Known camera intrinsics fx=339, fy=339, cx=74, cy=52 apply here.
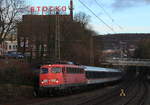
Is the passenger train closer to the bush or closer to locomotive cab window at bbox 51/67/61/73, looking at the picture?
→ locomotive cab window at bbox 51/67/61/73

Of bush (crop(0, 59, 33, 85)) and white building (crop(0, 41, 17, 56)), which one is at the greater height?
white building (crop(0, 41, 17, 56))

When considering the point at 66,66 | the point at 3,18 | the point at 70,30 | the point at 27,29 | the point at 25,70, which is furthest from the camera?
the point at 70,30

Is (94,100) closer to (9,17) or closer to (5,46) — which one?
(9,17)

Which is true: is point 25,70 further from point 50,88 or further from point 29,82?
point 50,88

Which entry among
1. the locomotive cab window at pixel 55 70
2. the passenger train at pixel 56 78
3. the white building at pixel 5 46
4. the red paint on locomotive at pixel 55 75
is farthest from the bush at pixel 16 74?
the white building at pixel 5 46

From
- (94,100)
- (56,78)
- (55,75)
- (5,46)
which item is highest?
(5,46)

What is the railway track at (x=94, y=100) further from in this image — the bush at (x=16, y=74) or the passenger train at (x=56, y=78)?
the bush at (x=16, y=74)

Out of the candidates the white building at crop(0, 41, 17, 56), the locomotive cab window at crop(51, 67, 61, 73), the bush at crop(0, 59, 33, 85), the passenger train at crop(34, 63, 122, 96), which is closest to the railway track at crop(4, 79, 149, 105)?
the passenger train at crop(34, 63, 122, 96)

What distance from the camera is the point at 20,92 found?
3241cm

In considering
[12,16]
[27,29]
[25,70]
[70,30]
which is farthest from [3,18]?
[70,30]

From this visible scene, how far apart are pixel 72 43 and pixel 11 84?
44.4 metres

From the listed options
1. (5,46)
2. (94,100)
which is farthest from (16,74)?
(5,46)

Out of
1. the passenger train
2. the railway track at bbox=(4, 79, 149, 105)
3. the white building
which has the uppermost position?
the white building

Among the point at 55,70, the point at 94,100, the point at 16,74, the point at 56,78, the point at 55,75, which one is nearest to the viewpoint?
the point at 94,100
